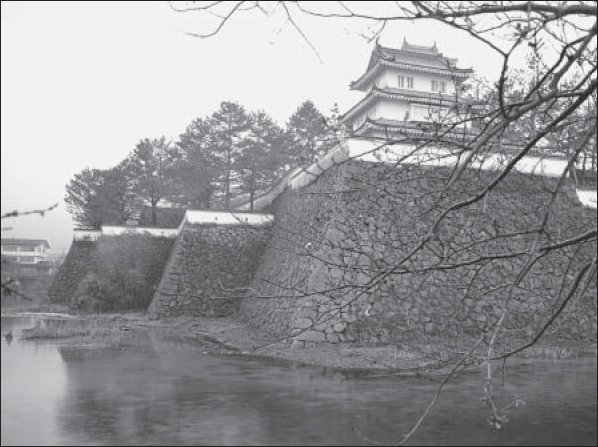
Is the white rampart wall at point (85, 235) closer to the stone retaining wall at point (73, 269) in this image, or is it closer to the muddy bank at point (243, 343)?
the stone retaining wall at point (73, 269)

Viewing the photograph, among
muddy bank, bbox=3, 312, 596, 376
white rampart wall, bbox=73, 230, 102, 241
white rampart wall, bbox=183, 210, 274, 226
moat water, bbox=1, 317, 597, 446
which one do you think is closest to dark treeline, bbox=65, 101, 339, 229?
white rampart wall, bbox=73, 230, 102, 241

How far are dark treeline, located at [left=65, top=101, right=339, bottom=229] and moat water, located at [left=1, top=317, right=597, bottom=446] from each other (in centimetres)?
1523

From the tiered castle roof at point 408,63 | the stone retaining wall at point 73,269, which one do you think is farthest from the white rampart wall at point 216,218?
the tiered castle roof at point 408,63

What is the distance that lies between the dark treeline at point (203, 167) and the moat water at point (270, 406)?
15227mm

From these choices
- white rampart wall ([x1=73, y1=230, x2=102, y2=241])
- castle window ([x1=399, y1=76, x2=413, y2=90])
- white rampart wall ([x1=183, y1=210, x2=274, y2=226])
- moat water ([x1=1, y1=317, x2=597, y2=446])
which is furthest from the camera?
white rampart wall ([x1=73, y1=230, x2=102, y2=241])

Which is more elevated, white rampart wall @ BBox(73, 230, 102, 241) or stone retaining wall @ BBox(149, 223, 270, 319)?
white rampart wall @ BBox(73, 230, 102, 241)

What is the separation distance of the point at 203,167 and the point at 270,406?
18548mm

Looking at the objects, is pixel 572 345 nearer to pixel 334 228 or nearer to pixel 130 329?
pixel 334 228

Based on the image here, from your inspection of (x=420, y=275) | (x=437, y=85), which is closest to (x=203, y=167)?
(x=437, y=85)

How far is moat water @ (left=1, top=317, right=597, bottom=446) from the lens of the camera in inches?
198

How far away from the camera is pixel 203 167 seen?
23891 mm

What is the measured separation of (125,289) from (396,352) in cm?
1185

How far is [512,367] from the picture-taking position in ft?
29.4

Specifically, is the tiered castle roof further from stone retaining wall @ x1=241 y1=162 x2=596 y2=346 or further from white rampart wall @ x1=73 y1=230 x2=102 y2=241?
white rampart wall @ x1=73 y1=230 x2=102 y2=241
